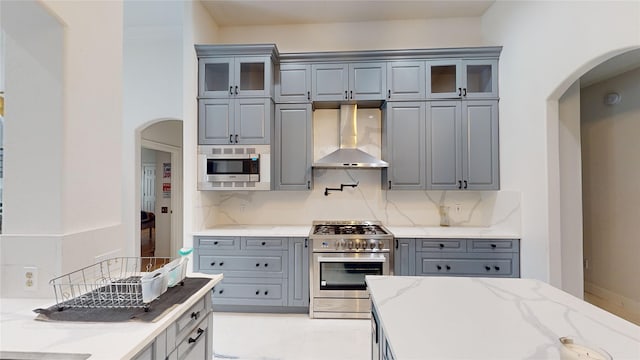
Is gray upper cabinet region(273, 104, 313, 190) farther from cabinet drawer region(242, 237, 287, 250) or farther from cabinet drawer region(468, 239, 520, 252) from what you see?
cabinet drawer region(468, 239, 520, 252)

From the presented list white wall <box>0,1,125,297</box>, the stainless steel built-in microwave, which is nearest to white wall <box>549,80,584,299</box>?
the stainless steel built-in microwave

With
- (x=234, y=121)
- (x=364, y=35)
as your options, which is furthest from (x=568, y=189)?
(x=234, y=121)

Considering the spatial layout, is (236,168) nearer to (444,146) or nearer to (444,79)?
(444,146)

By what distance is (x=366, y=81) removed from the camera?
3383mm

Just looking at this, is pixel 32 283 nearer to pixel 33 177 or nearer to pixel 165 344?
pixel 33 177

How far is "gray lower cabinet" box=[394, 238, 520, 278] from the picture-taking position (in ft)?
9.66

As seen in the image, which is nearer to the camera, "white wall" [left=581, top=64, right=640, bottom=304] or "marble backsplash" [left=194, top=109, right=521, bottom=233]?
"white wall" [left=581, top=64, right=640, bottom=304]

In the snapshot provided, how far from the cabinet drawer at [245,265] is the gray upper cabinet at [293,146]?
0.83 metres

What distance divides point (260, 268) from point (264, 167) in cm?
110

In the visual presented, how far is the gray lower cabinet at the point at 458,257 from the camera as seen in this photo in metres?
2.95

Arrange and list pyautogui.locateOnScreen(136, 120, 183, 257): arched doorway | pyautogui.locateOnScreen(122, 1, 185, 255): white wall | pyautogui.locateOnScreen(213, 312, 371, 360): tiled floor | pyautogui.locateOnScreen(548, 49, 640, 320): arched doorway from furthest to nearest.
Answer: pyautogui.locateOnScreen(136, 120, 183, 257): arched doorway, pyautogui.locateOnScreen(122, 1, 185, 255): white wall, pyautogui.locateOnScreen(548, 49, 640, 320): arched doorway, pyautogui.locateOnScreen(213, 312, 371, 360): tiled floor

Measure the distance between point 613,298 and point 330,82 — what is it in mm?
4181

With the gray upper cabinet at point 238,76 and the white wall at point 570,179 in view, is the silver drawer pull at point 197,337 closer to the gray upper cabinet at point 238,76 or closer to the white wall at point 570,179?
the gray upper cabinet at point 238,76

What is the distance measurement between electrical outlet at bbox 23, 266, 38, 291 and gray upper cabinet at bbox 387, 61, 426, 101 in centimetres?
322
